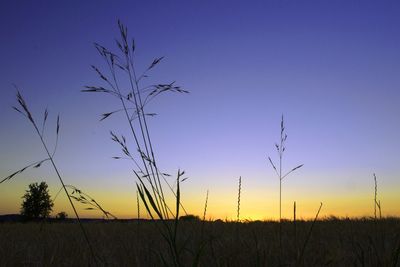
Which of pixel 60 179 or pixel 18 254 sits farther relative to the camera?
pixel 18 254

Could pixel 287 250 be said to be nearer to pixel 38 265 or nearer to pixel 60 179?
pixel 38 265

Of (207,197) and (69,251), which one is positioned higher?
(207,197)

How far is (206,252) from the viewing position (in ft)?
11.9

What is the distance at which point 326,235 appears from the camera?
616cm

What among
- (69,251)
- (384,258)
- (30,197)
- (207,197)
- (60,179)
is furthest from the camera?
(30,197)

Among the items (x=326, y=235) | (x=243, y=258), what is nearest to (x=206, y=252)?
(x=243, y=258)

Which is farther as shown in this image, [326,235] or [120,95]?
[326,235]

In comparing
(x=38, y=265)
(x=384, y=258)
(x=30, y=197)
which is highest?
(x=30, y=197)

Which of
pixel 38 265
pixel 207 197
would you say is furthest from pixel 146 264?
pixel 207 197

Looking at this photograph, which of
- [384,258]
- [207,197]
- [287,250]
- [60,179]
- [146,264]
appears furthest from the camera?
[287,250]

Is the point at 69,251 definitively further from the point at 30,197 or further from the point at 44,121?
the point at 30,197

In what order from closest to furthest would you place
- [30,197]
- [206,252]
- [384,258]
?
[384,258], [206,252], [30,197]

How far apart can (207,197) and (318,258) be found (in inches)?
63.2

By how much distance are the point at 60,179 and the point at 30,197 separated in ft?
266
